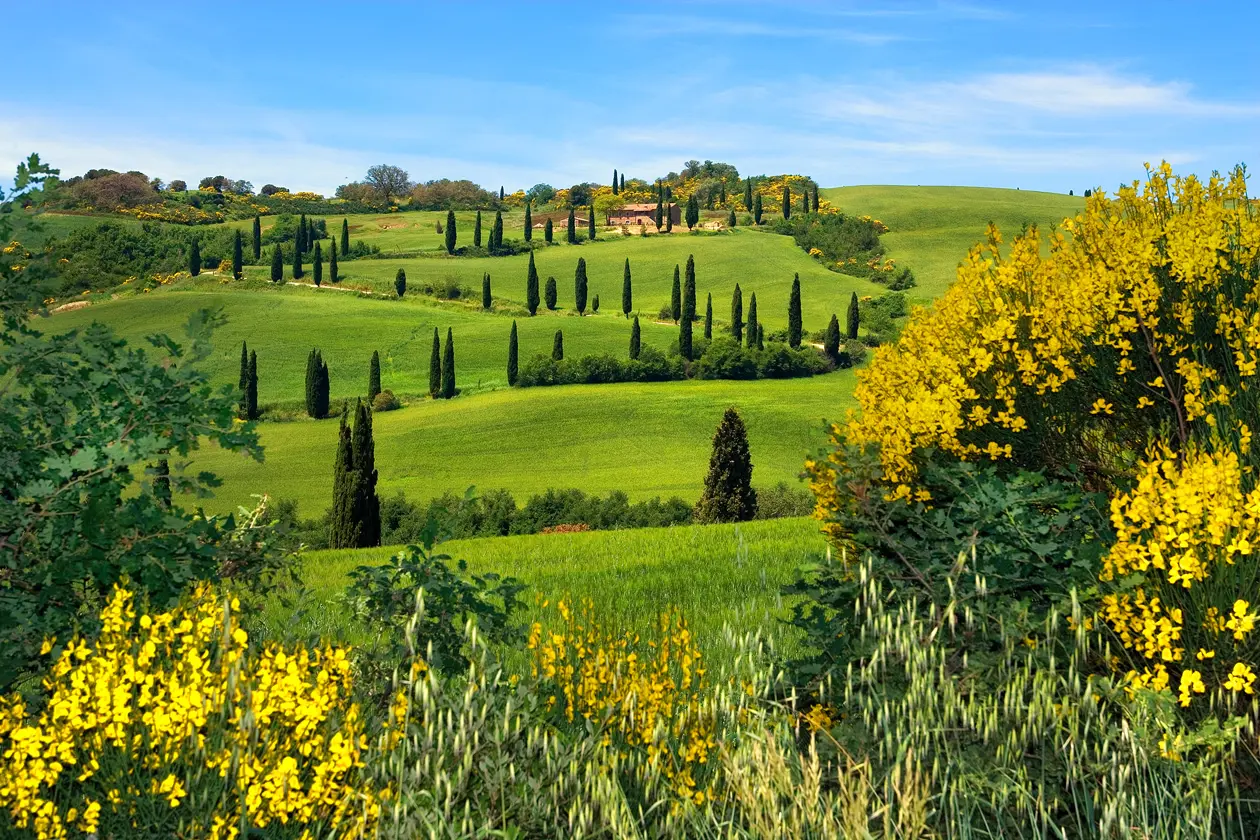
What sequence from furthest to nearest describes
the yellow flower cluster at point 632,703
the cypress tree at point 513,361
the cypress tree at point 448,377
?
the cypress tree at point 513,361 → the cypress tree at point 448,377 → the yellow flower cluster at point 632,703

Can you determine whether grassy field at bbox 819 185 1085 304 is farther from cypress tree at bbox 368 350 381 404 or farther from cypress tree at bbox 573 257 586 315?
cypress tree at bbox 368 350 381 404

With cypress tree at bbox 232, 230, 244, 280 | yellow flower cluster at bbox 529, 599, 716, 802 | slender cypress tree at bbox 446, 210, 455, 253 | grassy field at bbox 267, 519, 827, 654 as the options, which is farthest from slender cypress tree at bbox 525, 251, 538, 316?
yellow flower cluster at bbox 529, 599, 716, 802

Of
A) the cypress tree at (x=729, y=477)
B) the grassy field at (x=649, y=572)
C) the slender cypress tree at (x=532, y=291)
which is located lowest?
the cypress tree at (x=729, y=477)

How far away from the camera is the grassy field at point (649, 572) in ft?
35.0

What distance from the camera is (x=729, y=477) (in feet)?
121

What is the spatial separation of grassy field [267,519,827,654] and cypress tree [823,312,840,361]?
63070 millimetres

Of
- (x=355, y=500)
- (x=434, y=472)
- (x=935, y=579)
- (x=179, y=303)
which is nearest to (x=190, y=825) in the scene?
(x=935, y=579)


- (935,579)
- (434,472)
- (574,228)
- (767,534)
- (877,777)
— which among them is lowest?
(434,472)

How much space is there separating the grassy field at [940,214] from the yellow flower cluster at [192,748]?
104m

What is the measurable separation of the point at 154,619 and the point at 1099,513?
582 centimetres

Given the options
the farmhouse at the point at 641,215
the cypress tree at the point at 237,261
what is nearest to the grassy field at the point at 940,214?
the farmhouse at the point at 641,215

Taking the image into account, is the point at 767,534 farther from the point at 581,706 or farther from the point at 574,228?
the point at 574,228

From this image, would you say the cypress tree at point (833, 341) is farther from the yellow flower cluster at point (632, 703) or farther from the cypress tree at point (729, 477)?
the yellow flower cluster at point (632, 703)

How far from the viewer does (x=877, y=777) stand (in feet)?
17.4
